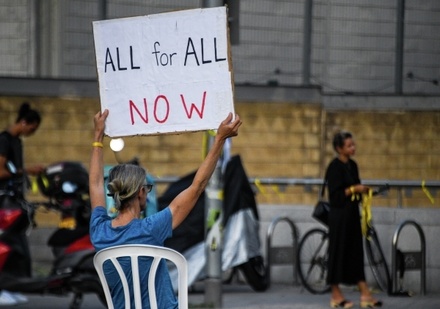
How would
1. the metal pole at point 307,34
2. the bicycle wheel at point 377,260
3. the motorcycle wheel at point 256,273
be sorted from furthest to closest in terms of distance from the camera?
the metal pole at point 307,34, the motorcycle wheel at point 256,273, the bicycle wheel at point 377,260

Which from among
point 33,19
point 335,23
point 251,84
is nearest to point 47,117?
point 33,19

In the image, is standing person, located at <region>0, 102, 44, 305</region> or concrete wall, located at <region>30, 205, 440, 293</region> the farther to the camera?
concrete wall, located at <region>30, 205, 440, 293</region>

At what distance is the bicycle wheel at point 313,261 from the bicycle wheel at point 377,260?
49 centimetres

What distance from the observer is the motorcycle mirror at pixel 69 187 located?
38.6ft

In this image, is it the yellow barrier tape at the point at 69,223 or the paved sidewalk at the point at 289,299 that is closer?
the yellow barrier tape at the point at 69,223

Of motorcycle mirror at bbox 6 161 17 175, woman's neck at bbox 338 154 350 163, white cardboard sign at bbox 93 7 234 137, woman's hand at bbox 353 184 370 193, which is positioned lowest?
woman's hand at bbox 353 184 370 193

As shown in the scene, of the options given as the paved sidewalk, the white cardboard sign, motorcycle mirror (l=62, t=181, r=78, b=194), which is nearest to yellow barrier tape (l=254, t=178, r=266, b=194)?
the paved sidewalk

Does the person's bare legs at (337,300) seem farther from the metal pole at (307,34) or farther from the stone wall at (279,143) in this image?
the metal pole at (307,34)

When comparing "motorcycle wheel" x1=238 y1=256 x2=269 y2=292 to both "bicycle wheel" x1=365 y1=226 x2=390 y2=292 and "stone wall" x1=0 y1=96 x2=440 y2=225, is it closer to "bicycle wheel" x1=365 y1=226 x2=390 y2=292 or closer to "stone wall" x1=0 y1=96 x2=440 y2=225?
"bicycle wheel" x1=365 y1=226 x2=390 y2=292

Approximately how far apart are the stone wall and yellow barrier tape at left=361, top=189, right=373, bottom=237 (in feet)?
8.43

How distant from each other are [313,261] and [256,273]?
62 cm

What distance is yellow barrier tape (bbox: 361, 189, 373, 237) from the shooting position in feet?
41.9

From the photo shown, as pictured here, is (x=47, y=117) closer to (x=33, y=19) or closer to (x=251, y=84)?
(x=33, y=19)

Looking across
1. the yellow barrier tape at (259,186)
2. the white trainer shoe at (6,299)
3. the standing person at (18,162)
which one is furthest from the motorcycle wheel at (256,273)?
the standing person at (18,162)
